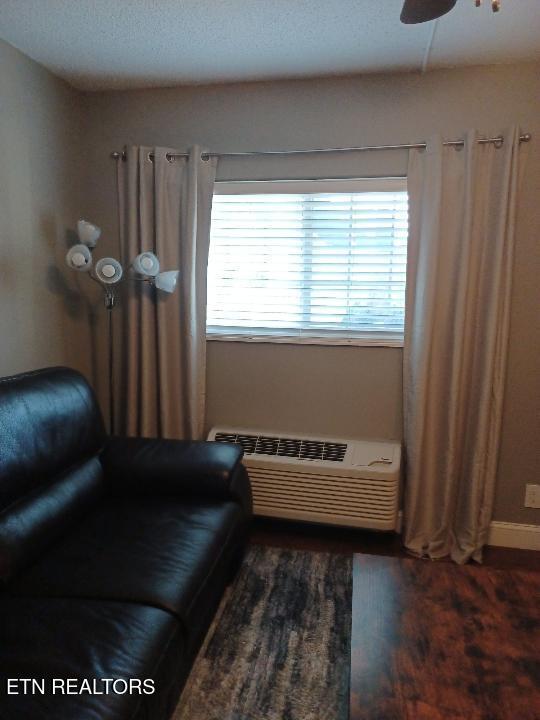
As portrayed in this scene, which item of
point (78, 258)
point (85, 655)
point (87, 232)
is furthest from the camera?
point (87, 232)

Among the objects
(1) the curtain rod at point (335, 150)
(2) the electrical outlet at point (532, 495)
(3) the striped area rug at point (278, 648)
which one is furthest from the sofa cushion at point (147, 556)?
(1) the curtain rod at point (335, 150)

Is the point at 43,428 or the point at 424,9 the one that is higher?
the point at 424,9

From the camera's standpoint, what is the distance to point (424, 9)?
4.19 feet

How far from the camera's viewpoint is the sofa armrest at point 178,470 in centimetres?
207

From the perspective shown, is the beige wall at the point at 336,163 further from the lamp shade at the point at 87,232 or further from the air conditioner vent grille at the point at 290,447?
the lamp shade at the point at 87,232

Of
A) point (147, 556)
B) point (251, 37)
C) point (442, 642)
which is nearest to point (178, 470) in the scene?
point (147, 556)

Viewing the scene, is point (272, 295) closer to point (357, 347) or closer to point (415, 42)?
point (357, 347)

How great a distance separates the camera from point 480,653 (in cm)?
122

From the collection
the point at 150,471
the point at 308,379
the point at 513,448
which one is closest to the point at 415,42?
A: the point at 308,379

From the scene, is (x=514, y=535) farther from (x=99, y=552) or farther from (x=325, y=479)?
(x=99, y=552)

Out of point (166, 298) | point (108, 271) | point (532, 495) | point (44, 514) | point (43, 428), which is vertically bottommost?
point (532, 495)

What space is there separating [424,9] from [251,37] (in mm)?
1063

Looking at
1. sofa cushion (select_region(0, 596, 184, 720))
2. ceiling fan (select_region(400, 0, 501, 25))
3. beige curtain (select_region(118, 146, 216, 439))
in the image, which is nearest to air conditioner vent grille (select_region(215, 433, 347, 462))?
beige curtain (select_region(118, 146, 216, 439))

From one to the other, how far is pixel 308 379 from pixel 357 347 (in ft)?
1.10
